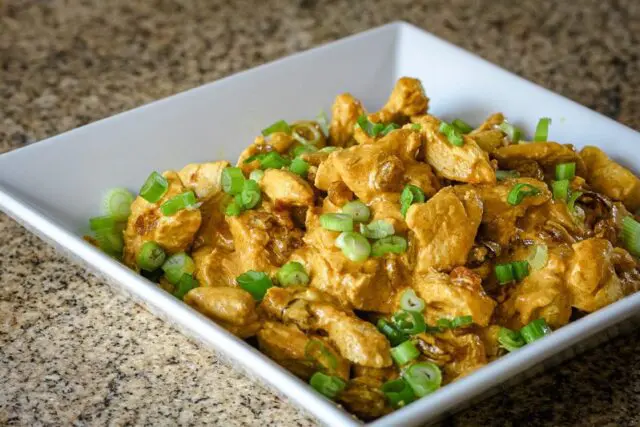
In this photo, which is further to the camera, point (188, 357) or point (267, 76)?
point (267, 76)

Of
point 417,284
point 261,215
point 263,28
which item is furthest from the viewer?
point 263,28

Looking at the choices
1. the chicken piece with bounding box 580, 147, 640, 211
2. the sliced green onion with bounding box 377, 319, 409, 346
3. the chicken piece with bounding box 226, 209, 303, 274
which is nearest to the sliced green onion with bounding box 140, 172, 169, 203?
the chicken piece with bounding box 226, 209, 303, 274

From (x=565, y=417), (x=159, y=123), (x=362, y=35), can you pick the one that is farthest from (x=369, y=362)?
(x=362, y=35)

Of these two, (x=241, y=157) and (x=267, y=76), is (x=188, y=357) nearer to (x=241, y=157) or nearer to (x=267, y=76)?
(x=241, y=157)

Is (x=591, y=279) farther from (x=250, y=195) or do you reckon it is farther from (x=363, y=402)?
(x=250, y=195)

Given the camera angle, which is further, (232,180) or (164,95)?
(164,95)

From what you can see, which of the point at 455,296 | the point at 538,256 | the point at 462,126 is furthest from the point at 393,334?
the point at 462,126

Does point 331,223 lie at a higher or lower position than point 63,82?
higher
